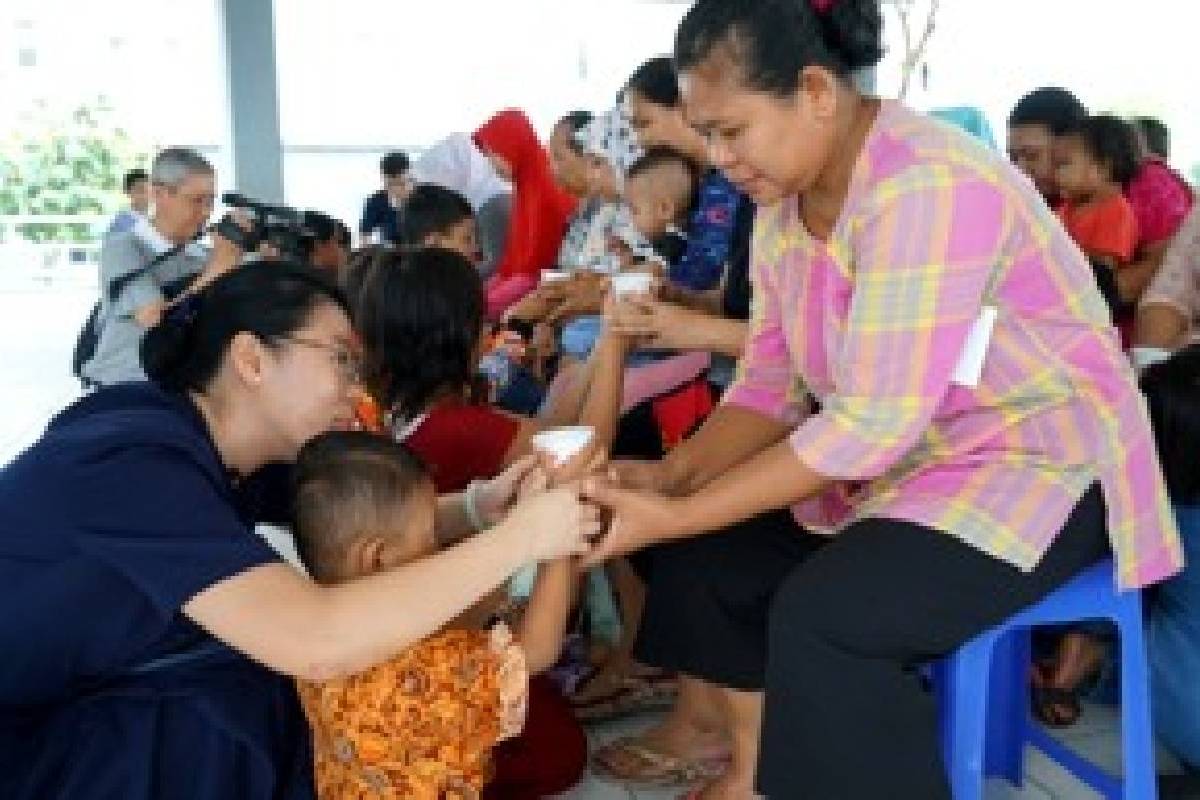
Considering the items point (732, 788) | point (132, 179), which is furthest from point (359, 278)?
point (132, 179)

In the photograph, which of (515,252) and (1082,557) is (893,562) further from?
(515,252)

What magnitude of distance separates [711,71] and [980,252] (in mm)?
346

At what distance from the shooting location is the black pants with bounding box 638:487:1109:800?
50.0 inches

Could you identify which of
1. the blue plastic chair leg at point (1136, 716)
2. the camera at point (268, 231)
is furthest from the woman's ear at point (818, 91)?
the camera at point (268, 231)

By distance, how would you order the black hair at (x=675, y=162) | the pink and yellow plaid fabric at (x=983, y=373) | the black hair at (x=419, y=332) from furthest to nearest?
the black hair at (x=675, y=162) < the black hair at (x=419, y=332) < the pink and yellow plaid fabric at (x=983, y=373)

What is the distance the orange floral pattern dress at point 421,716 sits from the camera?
1.33 metres

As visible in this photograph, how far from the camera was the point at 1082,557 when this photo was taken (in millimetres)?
1347

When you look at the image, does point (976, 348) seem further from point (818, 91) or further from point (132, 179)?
point (132, 179)

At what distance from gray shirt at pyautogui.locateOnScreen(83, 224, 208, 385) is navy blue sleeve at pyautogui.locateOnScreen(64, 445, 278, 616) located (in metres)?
2.70

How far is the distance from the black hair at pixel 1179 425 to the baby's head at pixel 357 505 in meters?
1.03

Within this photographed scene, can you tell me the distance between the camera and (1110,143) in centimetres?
289

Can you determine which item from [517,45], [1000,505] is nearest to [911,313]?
[1000,505]

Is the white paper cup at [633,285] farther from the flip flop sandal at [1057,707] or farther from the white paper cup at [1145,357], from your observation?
the flip flop sandal at [1057,707]

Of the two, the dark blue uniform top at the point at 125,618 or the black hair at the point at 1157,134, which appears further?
the black hair at the point at 1157,134
